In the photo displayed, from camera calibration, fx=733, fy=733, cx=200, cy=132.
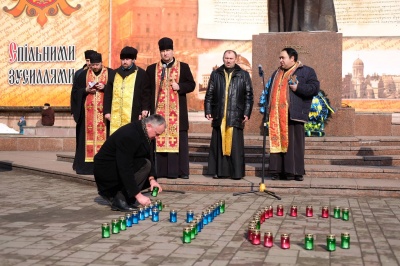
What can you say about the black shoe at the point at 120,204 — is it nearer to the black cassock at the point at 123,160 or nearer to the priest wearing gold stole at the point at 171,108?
the black cassock at the point at 123,160

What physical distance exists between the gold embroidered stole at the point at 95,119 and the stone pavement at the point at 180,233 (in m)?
1.71

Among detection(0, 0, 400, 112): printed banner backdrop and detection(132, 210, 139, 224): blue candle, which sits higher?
detection(0, 0, 400, 112): printed banner backdrop

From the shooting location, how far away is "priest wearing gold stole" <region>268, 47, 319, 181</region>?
31.7 feet

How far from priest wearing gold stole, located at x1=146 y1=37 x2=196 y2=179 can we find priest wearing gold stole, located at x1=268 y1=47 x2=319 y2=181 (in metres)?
1.22

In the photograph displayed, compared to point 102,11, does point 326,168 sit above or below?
below

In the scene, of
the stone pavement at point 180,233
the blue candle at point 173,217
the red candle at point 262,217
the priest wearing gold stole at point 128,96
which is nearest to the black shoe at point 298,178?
the stone pavement at point 180,233

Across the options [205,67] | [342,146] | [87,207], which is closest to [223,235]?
[87,207]

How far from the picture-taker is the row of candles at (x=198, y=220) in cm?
579

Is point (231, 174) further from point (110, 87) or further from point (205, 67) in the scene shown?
point (205, 67)

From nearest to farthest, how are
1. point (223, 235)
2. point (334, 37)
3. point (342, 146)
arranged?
1. point (223, 235)
2. point (342, 146)
3. point (334, 37)

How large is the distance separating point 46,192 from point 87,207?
168 centimetres

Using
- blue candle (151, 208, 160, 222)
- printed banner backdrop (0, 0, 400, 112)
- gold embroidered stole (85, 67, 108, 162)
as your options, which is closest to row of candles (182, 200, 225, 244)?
blue candle (151, 208, 160, 222)

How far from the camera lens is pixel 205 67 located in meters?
23.5

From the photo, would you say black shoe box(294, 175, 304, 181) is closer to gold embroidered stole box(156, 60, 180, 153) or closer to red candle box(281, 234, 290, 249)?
gold embroidered stole box(156, 60, 180, 153)
